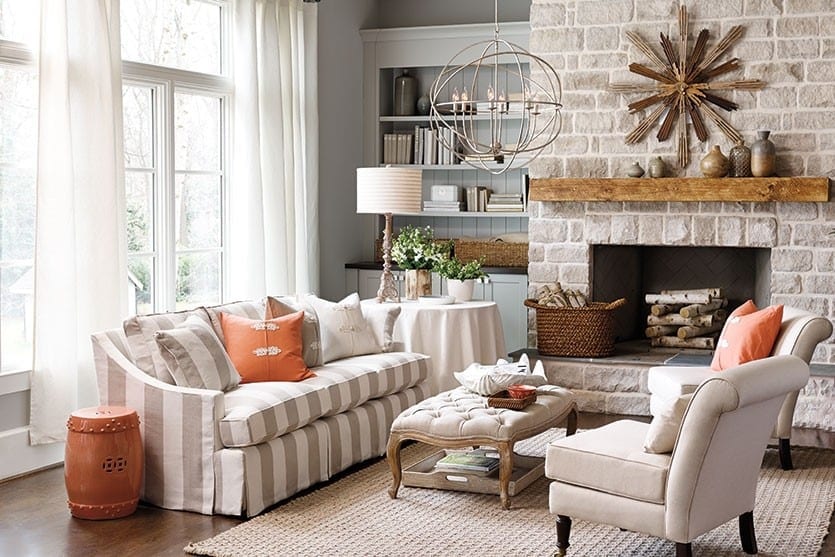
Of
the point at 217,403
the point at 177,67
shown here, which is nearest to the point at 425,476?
the point at 217,403

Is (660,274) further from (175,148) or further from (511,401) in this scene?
(175,148)

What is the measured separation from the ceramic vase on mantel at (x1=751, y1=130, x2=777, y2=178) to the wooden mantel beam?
0.20ft

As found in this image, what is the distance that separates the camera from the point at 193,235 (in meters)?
6.42

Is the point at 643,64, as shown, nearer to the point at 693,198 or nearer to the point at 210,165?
the point at 693,198

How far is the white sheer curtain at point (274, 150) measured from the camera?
6.59 m

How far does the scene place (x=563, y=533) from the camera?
12.7 ft

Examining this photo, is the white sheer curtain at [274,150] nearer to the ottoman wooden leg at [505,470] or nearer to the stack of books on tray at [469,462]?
the stack of books on tray at [469,462]

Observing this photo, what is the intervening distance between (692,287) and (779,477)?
2456 mm

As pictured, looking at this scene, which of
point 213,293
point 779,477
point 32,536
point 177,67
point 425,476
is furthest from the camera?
point 213,293

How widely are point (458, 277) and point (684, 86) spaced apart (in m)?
1.81

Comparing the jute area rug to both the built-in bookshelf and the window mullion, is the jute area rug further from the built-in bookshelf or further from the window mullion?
the built-in bookshelf

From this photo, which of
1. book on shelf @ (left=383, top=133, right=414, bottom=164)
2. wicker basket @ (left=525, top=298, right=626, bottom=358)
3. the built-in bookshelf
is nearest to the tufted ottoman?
wicker basket @ (left=525, top=298, right=626, bottom=358)

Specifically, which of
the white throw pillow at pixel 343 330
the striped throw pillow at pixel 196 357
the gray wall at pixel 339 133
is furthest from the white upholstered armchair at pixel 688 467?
the gray wall at pixel 339 133

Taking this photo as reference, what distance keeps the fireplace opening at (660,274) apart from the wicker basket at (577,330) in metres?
0.34
